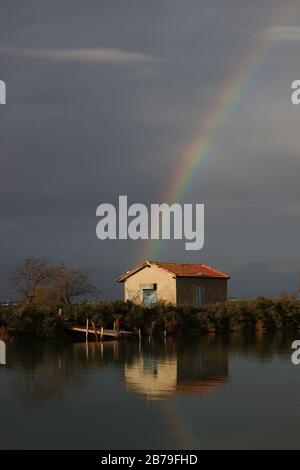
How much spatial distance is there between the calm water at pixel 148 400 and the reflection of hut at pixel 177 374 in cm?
3

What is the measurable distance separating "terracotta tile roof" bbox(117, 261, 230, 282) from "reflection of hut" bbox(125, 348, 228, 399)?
59.7 ft

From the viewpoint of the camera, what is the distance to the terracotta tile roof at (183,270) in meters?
50.6

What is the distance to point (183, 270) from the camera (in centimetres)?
5203

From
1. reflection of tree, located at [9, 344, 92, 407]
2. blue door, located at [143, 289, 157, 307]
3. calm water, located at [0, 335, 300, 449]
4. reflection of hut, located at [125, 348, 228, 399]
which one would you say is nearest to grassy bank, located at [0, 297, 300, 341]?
reflection of tree, located at [9, 344, 92, 407]

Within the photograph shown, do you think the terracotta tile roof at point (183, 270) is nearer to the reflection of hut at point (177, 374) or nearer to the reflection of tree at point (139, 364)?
the reflection of tree at point (139, 364)

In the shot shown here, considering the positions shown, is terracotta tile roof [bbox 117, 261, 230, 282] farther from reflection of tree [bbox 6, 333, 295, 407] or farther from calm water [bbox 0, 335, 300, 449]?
calm water [bbox 0, 335, 300, 449]

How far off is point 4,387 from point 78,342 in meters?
17.9

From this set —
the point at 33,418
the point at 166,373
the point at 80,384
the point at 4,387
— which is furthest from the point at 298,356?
the point at 33,418

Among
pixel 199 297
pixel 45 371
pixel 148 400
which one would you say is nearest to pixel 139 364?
pixel 45 371

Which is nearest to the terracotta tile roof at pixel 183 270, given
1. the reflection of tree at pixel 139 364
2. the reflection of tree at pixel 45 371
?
the reflection of tree at pixel 139 364

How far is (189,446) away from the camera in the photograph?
14.3 metres

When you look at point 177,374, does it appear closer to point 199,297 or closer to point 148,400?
point 148,400

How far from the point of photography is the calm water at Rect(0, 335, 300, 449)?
15.1 metres
